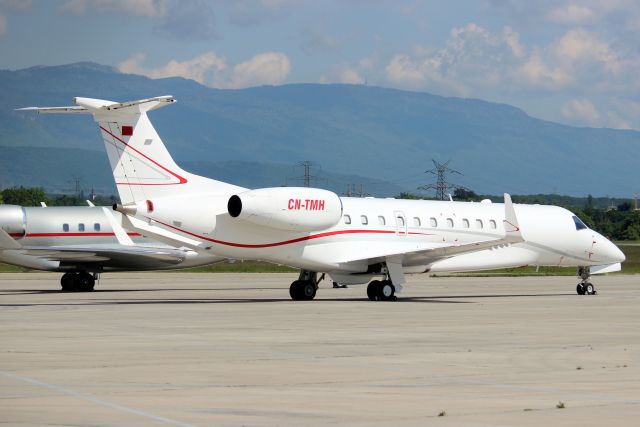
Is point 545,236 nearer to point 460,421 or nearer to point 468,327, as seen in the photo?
point 468,327

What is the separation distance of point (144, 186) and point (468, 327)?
1117 centimetres

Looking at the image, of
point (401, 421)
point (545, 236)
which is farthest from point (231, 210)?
point (401, 421)

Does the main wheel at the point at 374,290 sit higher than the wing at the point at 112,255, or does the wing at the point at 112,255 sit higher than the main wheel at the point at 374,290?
the wing at the point at 112,255

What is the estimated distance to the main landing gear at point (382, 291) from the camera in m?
35.3

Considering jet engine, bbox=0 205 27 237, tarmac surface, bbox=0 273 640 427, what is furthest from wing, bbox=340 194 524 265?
jet engine, bbox=0 205 27 237

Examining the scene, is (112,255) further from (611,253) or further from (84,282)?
(611,253)

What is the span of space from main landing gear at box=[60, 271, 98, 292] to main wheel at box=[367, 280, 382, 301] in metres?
13.2

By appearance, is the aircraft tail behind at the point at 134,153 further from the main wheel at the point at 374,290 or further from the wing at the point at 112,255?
the wing at the point at 112,255

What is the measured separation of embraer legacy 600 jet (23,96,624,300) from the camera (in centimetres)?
3262

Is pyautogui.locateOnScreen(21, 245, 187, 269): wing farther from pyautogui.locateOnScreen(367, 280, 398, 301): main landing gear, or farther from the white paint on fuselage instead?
pyautogui.locateOnScreen(367, 280, 398, 301): main landing gear

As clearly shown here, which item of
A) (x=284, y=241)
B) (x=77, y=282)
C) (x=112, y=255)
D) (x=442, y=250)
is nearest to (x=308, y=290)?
(x=284, y=241)

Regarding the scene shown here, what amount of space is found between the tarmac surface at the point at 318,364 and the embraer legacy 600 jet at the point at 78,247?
1065cm

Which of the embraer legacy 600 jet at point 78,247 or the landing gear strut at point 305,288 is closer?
the landing gear strut at point 305,288

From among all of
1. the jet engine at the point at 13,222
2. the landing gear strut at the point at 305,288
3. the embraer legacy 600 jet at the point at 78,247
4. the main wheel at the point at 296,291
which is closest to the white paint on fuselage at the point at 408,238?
the landing gear strut at the point at 305,288
